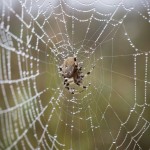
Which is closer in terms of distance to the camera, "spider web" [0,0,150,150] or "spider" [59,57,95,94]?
"spider" [59,57,95,94]

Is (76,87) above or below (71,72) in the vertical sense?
below

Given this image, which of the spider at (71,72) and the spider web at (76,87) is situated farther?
the spider web at (76,87)

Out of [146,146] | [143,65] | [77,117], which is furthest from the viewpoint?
[143,65]

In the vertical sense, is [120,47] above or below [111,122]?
above

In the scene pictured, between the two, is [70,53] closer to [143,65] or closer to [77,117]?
[77,117]

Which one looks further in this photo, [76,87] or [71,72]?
[76,87]

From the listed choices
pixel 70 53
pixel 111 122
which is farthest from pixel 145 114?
pixel 70 53

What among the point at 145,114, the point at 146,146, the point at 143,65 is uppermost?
the point at 143,65

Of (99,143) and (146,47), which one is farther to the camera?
(146,47)
